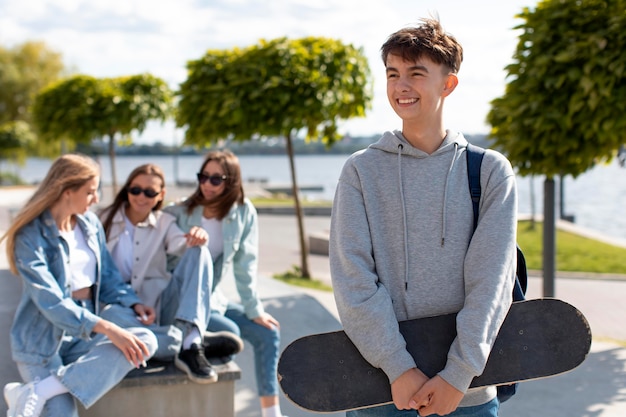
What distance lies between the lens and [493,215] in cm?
221

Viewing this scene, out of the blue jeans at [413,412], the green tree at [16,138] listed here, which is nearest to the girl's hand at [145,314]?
the blue jeans at [413,412]

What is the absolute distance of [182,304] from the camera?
13.1ft

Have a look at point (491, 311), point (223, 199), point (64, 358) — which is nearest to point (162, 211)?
point (223, 199)

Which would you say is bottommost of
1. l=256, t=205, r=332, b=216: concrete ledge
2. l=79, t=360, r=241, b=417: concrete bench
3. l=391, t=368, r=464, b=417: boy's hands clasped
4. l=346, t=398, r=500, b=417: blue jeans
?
l=256, t=205, r=332, b=216: concrete ledge

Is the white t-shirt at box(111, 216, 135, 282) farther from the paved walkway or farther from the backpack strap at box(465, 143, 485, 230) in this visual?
the backpack strap at box(465, 143, 485, 230)

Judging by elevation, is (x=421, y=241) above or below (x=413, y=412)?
above

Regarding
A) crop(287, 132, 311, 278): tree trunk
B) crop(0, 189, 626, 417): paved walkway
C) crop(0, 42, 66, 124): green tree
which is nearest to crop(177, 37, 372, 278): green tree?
crop(287, 132, 311, 278): tree trunk

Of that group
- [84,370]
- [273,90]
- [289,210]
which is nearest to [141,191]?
[84,370]

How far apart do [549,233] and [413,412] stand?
17.5ft

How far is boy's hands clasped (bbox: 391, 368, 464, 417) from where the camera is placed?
212 cm

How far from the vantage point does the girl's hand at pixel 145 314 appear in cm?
398

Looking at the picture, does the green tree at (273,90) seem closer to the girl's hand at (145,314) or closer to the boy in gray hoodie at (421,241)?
the girl's hand at (145,314)

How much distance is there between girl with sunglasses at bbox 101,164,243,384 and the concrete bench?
0.28 ft

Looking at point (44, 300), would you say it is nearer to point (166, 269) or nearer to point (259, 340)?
point (166, 269)
